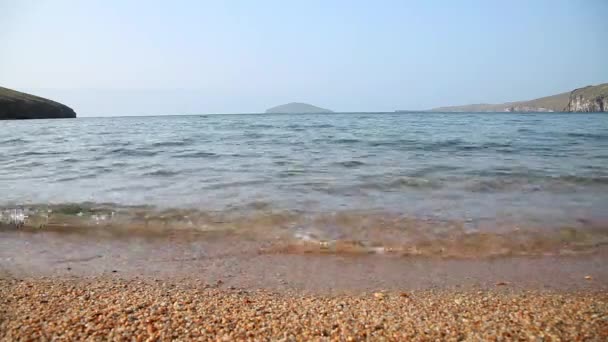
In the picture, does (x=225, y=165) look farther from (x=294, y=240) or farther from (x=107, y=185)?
(x=294, y=240)

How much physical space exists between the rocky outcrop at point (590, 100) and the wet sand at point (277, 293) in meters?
189

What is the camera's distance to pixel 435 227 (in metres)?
5.51

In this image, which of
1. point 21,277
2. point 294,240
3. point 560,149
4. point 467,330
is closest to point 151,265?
point 21,277

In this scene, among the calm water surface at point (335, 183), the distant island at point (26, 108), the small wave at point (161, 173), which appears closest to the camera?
the calm water surface at point (335, 183)

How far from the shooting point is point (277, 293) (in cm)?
355

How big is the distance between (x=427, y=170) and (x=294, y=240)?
6633 mm

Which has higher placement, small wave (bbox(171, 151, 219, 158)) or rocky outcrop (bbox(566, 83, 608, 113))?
rocky outcrop (bbox(566, 83, 608, 113))

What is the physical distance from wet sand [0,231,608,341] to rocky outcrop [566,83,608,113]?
18925 centimetres

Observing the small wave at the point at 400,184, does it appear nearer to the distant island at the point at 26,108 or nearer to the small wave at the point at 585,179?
the small wave at the point at 585,179

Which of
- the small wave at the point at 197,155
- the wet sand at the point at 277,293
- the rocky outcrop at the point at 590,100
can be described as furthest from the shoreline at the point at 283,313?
the rocky outcrop at the point at 590,100

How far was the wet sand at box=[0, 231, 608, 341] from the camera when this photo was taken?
2.75 m

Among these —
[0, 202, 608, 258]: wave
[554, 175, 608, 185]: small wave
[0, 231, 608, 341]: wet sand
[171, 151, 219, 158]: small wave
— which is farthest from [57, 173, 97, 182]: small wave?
[554, 175, 608, 185]: small wave

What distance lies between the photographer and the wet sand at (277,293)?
2.75m

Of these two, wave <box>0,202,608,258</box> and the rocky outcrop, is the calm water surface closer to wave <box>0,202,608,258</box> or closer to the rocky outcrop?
wave <box>0,202,608,258</box>
